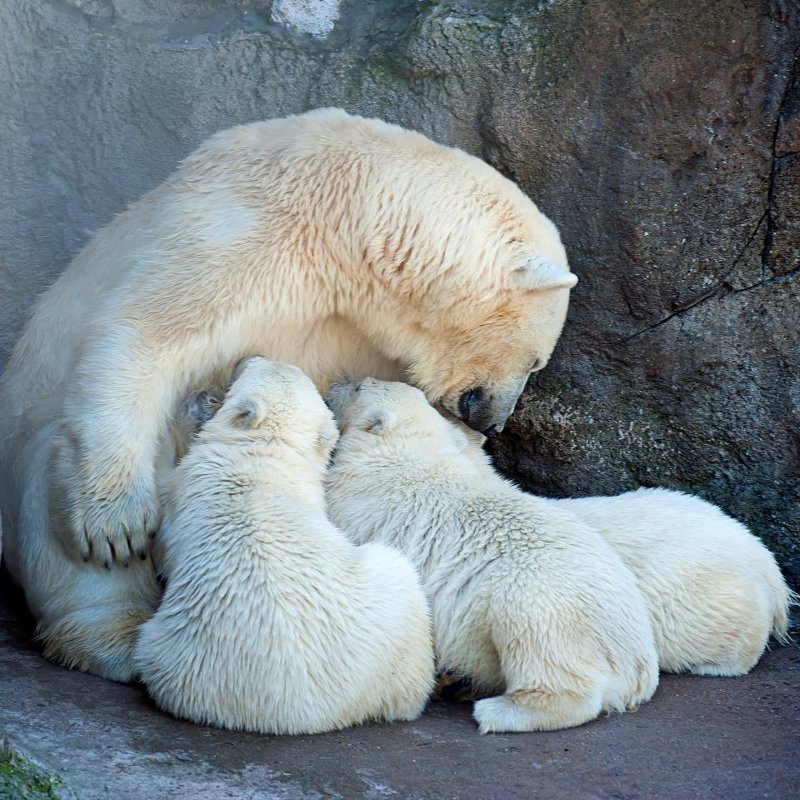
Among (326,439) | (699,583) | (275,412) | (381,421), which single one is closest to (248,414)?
(275,412)

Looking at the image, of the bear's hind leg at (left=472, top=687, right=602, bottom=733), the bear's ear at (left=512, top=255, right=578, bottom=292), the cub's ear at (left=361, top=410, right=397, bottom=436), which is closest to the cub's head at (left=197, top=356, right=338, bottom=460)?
the cub's ear at (left=361, top=410, right=397, bottom=436)

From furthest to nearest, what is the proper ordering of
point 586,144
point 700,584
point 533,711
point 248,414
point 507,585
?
point 586,144, point 700,584, point 248,414, point 507,585, point 533,711

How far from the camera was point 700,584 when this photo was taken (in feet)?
12.6

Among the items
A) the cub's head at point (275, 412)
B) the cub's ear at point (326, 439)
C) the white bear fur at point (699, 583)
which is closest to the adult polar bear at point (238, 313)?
the cub's head at point (275, 412)

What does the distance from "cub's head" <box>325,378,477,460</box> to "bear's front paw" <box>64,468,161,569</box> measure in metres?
0.73

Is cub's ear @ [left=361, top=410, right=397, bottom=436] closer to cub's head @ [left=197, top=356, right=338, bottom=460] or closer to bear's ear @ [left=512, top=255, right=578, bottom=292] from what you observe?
cub's head @ [left=197, top=356, right=338, bottom=460]

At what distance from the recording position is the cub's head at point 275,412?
147 inches

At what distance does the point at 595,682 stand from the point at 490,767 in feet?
1.54

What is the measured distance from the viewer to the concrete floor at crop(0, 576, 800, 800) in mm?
2842

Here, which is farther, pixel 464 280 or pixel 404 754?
pixel 464 280

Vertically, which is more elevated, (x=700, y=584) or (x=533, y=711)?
(x=700, y=584)

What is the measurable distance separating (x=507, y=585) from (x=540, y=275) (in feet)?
3.95

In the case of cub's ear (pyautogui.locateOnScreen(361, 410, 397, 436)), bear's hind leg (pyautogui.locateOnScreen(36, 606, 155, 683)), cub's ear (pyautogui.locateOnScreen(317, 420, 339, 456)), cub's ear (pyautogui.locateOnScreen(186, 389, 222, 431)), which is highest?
cub's ear (pyautogui.locateOnScreen(361, 410, 397, 436))

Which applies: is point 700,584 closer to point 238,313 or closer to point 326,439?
point 326,439
